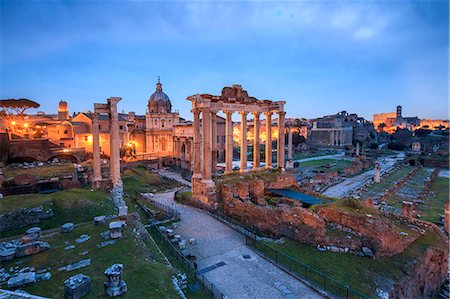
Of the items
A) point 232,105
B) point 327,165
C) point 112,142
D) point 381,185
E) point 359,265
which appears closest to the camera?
point 359,265

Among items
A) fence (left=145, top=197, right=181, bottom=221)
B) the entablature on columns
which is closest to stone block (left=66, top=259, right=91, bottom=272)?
fence (left=145, top=197, right=181, bottom=221)

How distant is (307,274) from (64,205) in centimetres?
1441

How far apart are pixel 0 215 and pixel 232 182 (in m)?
13.7

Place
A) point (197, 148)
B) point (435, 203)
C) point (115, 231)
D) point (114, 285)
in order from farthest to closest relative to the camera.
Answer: point (435, 203)
point (197, 148)
point (115, 231)
point (114, 285)

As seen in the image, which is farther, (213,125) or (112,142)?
(112,142)

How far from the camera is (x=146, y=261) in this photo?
29.9 ft

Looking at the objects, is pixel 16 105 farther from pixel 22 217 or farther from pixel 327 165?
pixel 327 165

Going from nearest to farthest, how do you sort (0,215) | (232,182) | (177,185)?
(0,215) → (232,182) → (177,185)

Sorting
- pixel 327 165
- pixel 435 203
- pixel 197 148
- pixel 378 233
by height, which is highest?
pixel 197 148

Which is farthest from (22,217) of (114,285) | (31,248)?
(114,285)

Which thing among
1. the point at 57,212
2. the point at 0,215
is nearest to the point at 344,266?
the point at 57,212

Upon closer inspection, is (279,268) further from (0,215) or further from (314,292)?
(0,215)

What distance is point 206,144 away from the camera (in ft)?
63.7

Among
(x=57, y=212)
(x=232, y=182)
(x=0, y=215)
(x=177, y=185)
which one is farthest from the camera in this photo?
(x=177, y=185)
